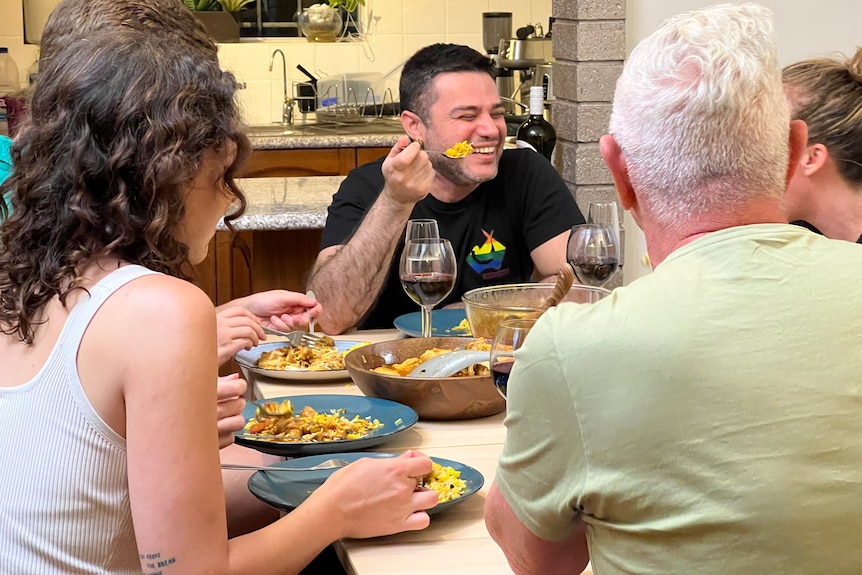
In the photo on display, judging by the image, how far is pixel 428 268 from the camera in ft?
6.37

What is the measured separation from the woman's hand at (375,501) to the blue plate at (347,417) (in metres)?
0.19

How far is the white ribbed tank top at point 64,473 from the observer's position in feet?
3.89

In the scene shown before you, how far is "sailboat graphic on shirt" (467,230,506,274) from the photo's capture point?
2656 mm

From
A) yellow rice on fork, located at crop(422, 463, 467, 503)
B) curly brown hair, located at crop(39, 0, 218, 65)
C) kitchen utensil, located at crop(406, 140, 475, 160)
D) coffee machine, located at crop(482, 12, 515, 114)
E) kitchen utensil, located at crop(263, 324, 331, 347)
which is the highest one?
curly brown hair, located at crop(39, 0, 218, 65)

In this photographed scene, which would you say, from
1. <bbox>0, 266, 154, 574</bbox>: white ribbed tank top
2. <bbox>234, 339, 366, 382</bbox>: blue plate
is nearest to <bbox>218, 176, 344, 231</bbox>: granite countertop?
<bbox>234, 339, 366, 382</bbox>: blue plate

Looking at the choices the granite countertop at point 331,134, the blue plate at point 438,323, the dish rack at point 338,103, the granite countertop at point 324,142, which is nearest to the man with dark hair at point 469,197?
the blue plate at point 438,323

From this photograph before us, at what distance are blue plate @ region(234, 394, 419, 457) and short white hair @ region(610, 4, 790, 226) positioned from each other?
669 millimetres

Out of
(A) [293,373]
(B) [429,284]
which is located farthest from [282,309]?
(B) [429,284]

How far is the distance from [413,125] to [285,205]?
0.51 metres

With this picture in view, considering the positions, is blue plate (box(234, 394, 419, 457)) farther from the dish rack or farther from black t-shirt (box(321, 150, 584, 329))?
the dish rack

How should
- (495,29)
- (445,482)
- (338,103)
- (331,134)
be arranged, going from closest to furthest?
(445,482)
(331,134)
(495,29)
(338,103)

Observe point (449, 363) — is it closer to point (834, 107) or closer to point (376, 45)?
point (834, 107)

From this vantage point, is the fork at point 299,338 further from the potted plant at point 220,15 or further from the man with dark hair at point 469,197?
the potted plant at point 220,15

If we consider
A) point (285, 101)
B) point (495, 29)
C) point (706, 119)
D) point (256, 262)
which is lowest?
point (256, 262)
